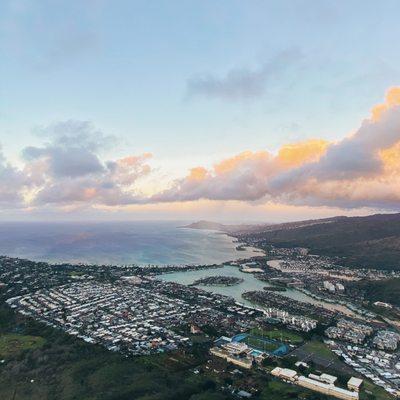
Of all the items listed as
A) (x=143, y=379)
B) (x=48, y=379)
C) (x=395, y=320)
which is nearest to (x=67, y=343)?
(x=48, y=379)

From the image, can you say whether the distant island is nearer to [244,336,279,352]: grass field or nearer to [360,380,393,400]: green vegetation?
[244,336,279,352]: grass field

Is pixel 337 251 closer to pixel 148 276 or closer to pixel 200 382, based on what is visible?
pixel 148 276

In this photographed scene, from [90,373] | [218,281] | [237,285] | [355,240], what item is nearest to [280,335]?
[90,373]

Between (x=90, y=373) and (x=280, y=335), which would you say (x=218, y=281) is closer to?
→ (x=280, y=335)

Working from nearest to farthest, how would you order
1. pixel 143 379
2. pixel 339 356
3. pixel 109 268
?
1. pixel 143 379
2. pixel 339 356
3. pixel 109 268

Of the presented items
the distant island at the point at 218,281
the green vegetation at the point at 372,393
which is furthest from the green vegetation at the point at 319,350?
the distant island at the point at 218,281

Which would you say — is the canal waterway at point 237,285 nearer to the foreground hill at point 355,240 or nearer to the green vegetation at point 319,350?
the green vegetation at point 319,350

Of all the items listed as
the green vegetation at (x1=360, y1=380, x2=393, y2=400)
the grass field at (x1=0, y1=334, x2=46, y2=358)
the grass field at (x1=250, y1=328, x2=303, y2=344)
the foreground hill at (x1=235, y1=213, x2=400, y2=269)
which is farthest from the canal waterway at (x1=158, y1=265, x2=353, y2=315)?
the foreground hill at (x1=235, y1=213, x2=400, y2=269)
